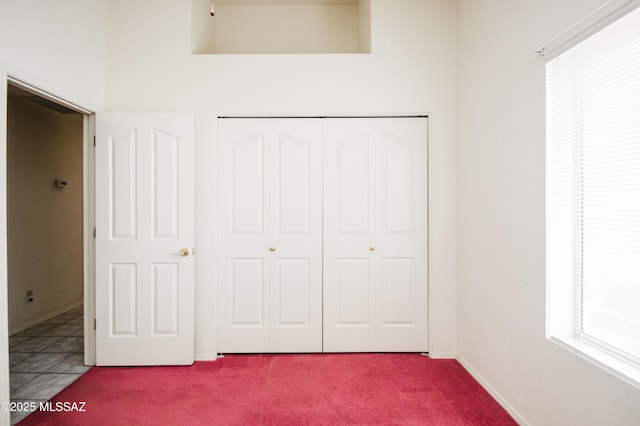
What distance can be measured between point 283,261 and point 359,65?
71.1 inches

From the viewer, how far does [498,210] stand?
6.69 ft

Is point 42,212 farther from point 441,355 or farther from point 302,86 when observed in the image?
point 441,355

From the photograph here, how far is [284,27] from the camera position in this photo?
314 cm

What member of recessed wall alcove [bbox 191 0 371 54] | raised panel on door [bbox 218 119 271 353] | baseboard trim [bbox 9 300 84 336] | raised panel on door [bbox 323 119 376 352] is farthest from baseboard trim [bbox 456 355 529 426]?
baseboard trim [bbox 9 300 84 336]

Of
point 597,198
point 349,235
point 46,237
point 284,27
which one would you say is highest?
point 284,27

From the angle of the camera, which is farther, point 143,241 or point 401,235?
point 401,235

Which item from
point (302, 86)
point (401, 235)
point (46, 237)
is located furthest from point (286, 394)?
point (46, 237)

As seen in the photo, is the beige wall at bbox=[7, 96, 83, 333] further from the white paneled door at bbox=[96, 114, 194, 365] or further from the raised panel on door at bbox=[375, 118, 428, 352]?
the raised panel on door at bbox=[375, 118, 428, 352]

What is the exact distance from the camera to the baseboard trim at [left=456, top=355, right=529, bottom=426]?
71.2 inches

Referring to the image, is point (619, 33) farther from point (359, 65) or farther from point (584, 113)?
point (359, 65)

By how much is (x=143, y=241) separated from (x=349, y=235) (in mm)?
1695

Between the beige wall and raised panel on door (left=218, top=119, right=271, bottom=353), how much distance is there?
2.56 meters

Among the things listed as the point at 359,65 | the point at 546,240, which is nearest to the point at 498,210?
the point at 546,240

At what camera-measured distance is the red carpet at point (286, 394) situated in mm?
1853
